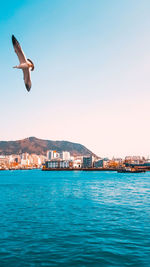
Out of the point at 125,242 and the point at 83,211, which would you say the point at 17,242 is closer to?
the point at 125,242

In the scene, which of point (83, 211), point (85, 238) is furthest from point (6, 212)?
point (85, 238)

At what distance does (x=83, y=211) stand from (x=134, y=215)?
203 inches

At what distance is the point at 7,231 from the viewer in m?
15.3

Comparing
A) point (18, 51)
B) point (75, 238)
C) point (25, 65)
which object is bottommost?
point (75, 238)

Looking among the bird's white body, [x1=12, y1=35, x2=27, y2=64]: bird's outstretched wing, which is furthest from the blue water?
[x1=12, y1=35, x2=27, y2=64]: bird's outstretched wing

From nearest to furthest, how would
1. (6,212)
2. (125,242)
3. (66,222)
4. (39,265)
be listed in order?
1. (39,265)
2. (125,242)
3. (66,222)
4. (6,212)

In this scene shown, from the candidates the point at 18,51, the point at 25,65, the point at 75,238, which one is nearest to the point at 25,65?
the point at 25,65

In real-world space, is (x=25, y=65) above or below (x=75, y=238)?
above

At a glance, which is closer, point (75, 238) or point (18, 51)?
point (18, 51)

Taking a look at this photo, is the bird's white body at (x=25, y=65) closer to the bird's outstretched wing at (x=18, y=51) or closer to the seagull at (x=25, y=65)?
the seagull at (x=25, y=65)

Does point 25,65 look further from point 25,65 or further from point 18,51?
point 18,51

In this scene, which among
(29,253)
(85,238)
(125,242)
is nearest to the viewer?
(29,253)

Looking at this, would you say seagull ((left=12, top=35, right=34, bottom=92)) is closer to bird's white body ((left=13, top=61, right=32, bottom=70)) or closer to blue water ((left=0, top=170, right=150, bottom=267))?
bird's white body ((left=13, top=61, right=32, bottom=70))

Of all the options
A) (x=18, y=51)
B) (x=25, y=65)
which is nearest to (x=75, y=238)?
(x=25, y=65)
